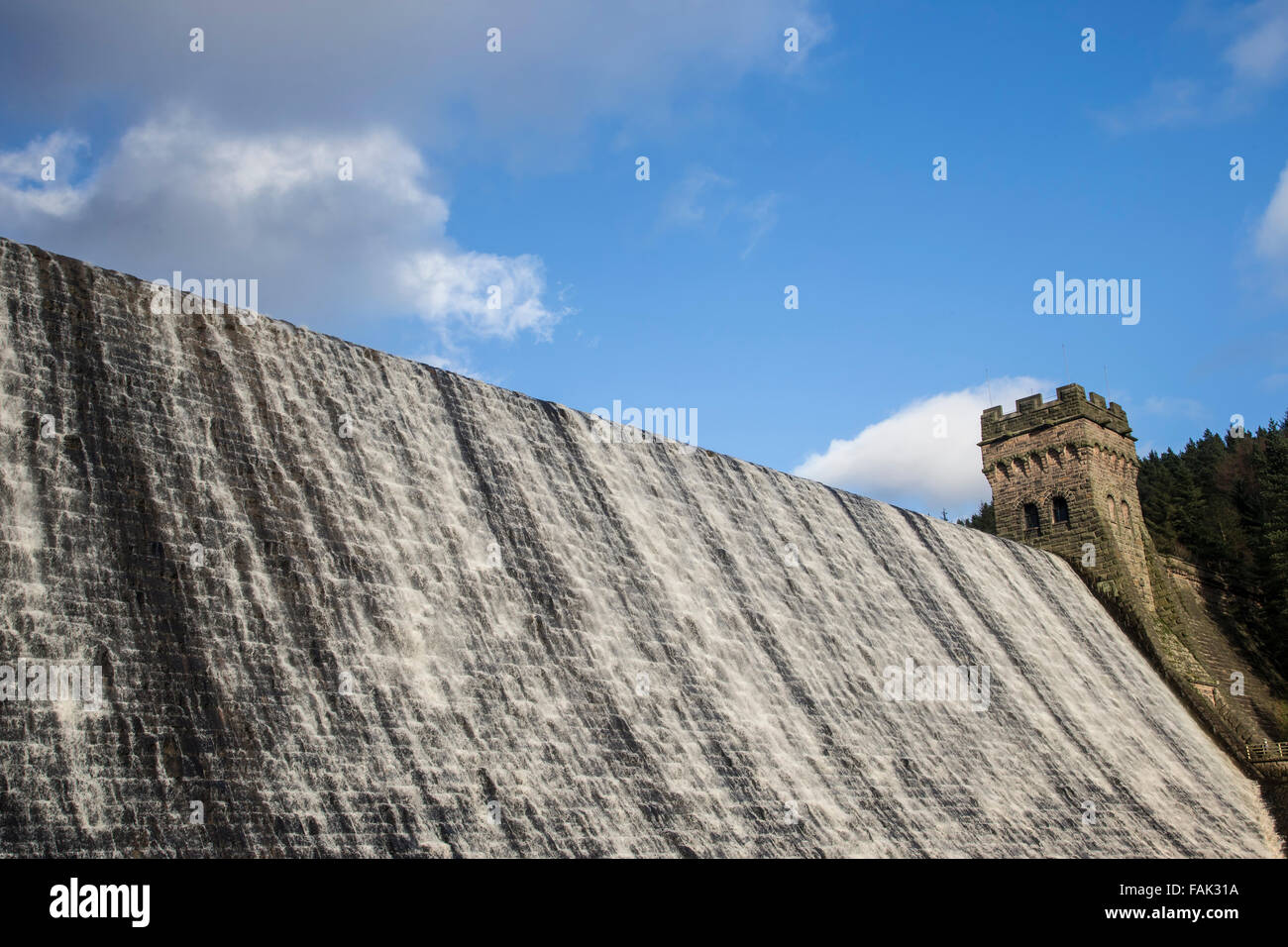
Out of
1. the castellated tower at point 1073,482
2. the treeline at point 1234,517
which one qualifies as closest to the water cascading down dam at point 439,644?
the castellated tower at point 1073,482

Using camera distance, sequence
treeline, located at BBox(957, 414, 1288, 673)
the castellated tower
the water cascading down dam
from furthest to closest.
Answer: treeline, located at BBox(957, 414, 1288, 673), the castellated tower, the water cascading down dam

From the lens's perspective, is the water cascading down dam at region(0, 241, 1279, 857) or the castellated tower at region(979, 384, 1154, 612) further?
the castellated tower at region(979, 384, 1154, 612)

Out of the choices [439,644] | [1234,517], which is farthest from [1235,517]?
[439,644]

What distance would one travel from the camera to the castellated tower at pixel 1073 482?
124ft

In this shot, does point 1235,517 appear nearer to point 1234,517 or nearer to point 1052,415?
point 1234,517

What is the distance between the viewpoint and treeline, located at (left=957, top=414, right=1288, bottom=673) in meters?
44.1

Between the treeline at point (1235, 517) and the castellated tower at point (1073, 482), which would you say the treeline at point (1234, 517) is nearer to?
the treeline at point (1235, 517)

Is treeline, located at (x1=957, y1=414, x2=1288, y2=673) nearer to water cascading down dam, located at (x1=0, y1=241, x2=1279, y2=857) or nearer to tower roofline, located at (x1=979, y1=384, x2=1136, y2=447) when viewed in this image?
tower roofline, located at (x1=979, y1=384, x2=1136, y2=447)

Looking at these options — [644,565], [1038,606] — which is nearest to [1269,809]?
[1038,606]

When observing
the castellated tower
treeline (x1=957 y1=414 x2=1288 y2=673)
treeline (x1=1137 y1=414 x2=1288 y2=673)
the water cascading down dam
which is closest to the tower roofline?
the castellated tower

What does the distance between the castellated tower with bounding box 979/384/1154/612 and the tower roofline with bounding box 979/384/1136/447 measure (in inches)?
1.3

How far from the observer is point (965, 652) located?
1049 inches
